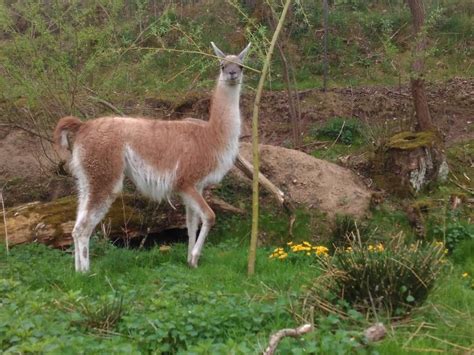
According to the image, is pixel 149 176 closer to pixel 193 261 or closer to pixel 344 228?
pixel 193 261

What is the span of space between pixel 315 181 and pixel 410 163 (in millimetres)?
1583

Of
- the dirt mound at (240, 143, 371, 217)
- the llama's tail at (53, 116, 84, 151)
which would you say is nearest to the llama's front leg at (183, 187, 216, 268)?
the llama's tail at (53, 116, 84, 151)

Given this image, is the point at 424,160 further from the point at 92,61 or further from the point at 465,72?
the point at 465,72

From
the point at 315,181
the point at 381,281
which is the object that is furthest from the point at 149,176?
the point at 381,281

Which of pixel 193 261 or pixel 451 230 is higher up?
pixel 451 230

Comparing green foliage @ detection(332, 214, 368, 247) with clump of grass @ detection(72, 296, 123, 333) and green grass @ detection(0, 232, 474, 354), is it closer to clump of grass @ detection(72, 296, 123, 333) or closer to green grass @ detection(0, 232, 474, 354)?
green grass @ detection(0, 232, 474, 354)

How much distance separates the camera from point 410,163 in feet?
36.8

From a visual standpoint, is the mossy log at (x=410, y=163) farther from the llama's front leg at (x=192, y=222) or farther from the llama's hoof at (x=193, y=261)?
the llama's hoof at (x=193, y=261)

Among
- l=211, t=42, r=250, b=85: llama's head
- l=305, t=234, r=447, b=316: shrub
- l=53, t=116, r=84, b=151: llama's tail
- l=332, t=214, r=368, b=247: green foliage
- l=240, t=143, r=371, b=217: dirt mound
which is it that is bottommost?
l=332, t=214, r=368, b=247: green foliage

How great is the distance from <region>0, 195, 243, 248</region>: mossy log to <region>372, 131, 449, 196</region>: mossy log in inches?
103

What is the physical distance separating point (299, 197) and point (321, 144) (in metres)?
3.96

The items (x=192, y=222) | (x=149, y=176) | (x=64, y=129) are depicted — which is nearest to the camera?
(x=64, y=129)

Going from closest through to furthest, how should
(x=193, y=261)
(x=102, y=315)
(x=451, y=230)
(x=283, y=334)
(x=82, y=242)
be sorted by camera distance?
1. (x=283, y=334)
2. (x=102, y=315)
3. (x=82, y=242)
4. (x=193, y=261)
5. (x=451, y=230)

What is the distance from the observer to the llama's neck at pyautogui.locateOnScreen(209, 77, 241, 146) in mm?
9180
